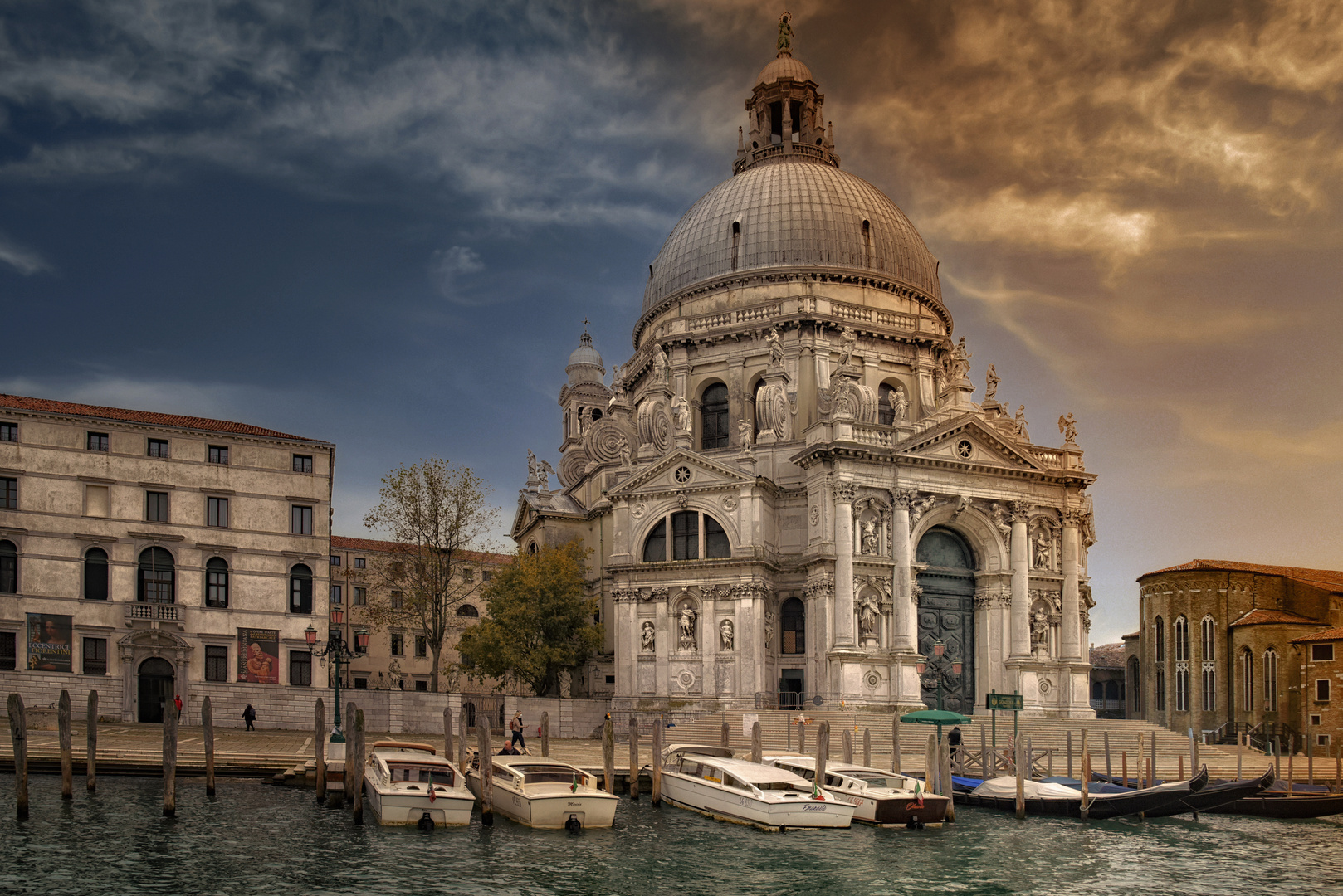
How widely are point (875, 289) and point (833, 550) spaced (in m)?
14.3

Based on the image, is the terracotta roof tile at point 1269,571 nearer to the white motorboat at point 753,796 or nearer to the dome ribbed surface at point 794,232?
the dome ribbed surface at point 794,232

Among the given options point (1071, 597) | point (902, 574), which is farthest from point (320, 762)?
point (1071, 597)

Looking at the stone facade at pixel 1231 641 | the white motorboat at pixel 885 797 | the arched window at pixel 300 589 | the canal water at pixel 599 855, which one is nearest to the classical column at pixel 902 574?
the stone facade at pixel 1231 641

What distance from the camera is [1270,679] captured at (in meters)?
46.0

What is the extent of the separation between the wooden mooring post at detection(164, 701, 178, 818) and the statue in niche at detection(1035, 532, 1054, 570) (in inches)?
1248

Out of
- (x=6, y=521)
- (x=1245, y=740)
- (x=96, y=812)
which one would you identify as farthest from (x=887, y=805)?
(x=6, y=521)

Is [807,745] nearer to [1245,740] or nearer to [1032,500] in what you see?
[1032,500]

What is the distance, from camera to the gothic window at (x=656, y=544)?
4578 cm

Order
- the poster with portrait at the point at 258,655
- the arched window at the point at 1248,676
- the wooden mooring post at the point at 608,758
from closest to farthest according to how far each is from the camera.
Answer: the wooden mooring post at the point at 608,758, the poster with portrait at the point at 258,655, the arched window at the point at 1248,676

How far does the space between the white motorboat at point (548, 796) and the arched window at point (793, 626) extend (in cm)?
1990

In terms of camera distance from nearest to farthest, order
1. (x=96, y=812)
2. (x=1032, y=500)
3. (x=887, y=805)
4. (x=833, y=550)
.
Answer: (x=96, y=812)
(x=887, y=805)
(x=833, y=550)
(x=1032, y=500)

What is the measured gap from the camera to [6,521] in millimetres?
38188

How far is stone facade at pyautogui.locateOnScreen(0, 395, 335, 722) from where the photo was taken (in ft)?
125

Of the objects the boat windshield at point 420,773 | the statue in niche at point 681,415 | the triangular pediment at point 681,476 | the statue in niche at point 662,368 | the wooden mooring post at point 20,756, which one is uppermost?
the statue in niche at point 662,368
